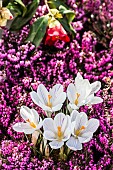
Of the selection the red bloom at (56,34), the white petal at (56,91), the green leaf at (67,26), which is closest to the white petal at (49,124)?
the white petal at (56,91)

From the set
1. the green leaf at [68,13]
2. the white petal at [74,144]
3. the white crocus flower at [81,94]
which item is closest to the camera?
the white petal at [74,144]

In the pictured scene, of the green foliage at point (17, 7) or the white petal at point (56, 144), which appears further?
the green foliage at point (17, 7)

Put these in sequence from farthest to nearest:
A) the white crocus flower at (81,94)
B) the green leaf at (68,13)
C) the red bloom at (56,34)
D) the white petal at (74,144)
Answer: the green leaf at (68,13), the red bloom at (56,34), the white crocus flower at (81,94), the white petal at (74,144)

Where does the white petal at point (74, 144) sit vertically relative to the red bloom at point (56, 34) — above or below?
below

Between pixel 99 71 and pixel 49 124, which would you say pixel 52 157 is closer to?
pixel 49 124

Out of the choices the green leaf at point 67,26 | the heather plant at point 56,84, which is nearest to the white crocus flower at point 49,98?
the heather plant at point 56,84

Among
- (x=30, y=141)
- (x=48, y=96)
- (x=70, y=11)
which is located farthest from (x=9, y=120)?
(x=70, y=11)

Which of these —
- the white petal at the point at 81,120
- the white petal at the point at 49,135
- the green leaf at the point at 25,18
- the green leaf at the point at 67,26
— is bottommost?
the white petal at the point at 49,135

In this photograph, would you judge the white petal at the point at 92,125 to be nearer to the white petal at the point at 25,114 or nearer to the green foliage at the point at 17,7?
the white petal at the point at 25,114
